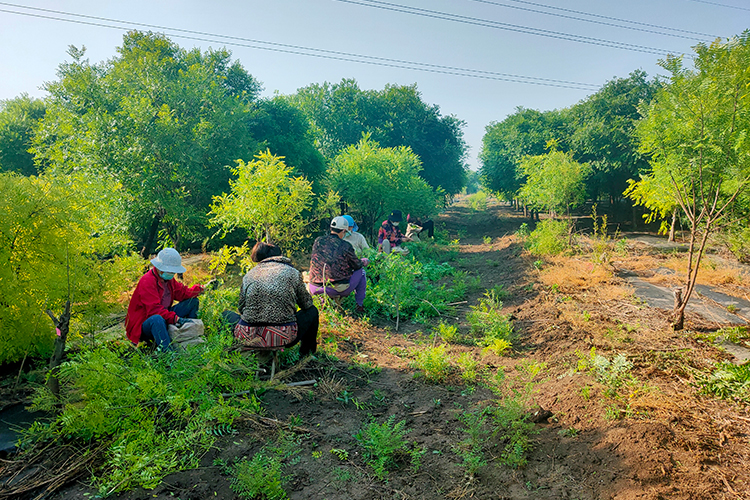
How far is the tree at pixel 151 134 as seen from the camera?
9539 millimetres

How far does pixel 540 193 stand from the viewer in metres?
13.7

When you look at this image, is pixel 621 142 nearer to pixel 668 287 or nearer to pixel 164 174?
pixel 668 287

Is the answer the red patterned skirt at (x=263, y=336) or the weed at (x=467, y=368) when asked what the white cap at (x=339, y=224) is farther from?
the weed at (x=467, y=368)

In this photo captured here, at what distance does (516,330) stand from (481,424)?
326 cm

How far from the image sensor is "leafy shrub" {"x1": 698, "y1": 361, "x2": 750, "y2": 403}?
3563 mm

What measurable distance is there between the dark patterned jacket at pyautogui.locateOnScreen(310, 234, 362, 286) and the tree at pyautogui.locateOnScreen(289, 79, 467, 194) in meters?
27.3

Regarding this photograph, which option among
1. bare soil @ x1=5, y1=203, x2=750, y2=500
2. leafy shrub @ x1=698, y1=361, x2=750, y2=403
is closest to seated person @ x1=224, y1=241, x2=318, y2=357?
bare soil @ x1=5, y1=203, x2=750, y2=500

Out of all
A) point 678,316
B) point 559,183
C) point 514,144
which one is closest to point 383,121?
point 514,144

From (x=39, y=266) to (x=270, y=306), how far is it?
2.06 meters

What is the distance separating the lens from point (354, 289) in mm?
6637

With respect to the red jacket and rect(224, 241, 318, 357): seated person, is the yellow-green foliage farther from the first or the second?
rect(224, 241, 318, 357): seated person

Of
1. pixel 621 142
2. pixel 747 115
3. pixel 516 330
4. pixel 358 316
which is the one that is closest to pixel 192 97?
pixel 358 316

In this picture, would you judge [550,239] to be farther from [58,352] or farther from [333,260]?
[58,352]

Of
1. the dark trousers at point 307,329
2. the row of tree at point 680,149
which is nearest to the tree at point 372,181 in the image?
the row of tree at point 680,149
